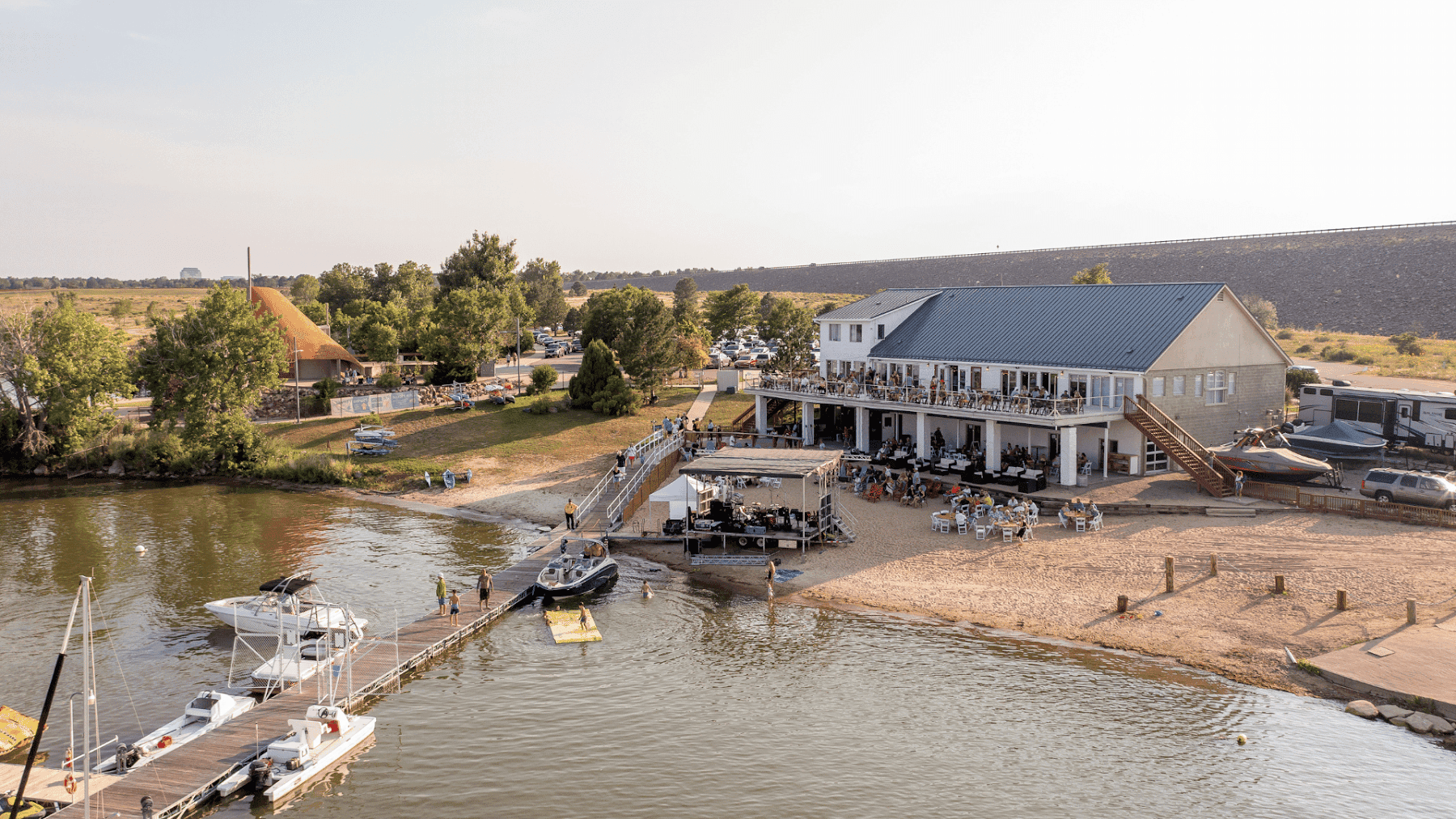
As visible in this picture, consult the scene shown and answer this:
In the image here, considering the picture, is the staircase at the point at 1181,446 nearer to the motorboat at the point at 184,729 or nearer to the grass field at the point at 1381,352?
the motorboat at the point at 184,729

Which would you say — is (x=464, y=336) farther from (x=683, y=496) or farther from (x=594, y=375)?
(x=683, y=496)

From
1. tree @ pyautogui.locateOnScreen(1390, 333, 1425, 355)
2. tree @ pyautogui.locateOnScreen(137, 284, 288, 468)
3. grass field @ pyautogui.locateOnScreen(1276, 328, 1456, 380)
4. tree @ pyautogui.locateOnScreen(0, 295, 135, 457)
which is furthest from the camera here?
tree @ pyautogui.locateOnScreen(1390, 333, 1425, 355)

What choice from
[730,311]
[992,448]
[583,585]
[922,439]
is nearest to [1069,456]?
[992,448]

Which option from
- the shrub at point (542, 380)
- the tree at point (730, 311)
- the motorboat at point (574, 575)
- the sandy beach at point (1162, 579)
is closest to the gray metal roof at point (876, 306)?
the sandy beach at point (1162, 579)

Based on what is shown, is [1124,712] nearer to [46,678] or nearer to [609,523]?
[609,523]

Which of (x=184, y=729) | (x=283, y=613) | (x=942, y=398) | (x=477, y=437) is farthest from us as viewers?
(x=477, y=437)

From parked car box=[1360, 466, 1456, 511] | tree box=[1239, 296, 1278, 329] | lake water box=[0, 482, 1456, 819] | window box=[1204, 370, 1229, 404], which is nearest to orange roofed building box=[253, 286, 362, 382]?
lake water box=[0, 482, 1456, 819]

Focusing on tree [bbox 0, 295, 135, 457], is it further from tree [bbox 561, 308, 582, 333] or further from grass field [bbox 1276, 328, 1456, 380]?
grass field [bbox 1276, 328, 1456, 380]
